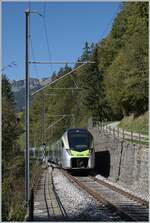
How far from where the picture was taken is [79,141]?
1378 inches

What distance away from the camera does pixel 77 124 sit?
308 feet

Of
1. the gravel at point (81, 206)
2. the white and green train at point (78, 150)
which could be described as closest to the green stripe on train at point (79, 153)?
the white and green train at point (78, 150)

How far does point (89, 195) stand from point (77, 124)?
70.9m

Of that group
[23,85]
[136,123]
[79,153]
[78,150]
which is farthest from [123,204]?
[136,123]

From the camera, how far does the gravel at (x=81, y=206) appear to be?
1644 centimetres

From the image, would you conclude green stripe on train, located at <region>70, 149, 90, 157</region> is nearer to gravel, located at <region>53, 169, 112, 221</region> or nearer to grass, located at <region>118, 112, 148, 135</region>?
gravel, located at <region>53, 169, 112, 221</region>

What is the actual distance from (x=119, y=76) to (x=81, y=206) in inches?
1421

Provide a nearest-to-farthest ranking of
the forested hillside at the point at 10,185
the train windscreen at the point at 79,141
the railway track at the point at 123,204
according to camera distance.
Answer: the railway track at the point at 123,204 → the forested hillside at the point at 10,185 → the train windscreen at the point at 79,141

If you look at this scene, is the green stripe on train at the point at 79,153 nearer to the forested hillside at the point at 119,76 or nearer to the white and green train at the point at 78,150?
the white and green train at the point at 78,150

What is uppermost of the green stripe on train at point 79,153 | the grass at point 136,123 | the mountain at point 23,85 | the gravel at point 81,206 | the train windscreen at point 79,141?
the mountain at point 23,85

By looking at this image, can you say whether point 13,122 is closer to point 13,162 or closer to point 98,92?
point 13,162

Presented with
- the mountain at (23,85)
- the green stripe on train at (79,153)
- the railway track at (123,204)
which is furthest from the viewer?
the green stripe on train at (79,153)

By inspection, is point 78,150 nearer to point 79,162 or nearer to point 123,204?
point 79,162

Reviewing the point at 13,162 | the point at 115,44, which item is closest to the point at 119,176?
the point at 13,162
